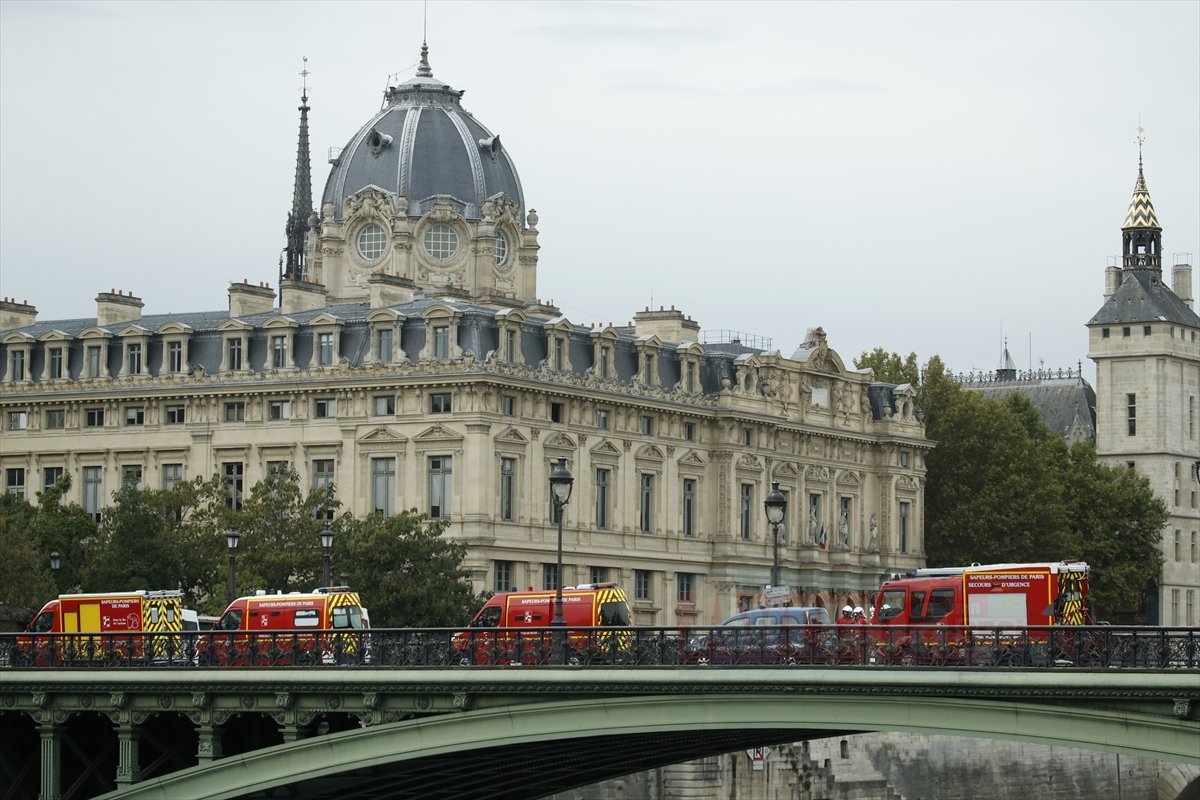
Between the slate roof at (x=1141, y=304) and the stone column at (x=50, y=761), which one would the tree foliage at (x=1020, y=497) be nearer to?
the slate roof at (x=1141, y=304)

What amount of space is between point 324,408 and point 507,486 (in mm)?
7364

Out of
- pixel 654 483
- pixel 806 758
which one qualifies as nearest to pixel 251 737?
pixel 806 758

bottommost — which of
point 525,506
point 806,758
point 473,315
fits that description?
point 806,758

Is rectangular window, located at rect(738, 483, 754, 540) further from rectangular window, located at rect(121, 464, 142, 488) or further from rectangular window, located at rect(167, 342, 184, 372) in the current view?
rectangular window, located at rect(121, 464, 142, 488)

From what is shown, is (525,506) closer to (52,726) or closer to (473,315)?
(473,315)

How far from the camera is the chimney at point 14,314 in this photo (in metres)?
123

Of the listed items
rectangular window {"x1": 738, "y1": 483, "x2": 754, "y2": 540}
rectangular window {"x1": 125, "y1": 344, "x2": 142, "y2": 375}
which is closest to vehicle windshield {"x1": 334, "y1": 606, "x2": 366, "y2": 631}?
rectangular window {"x1": 125, "y1": 344, "x2": 142, "y2": 375}

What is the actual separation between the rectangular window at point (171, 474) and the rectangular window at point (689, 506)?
781 inches

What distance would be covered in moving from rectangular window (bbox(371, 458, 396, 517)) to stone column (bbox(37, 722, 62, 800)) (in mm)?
46767

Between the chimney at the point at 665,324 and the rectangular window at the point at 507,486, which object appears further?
the chimney at the point at 665,324

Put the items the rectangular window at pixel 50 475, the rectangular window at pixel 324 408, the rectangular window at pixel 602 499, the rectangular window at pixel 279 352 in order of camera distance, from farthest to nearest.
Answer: the rectangular window at pixel 50 475
the rectangular window at pixel 602 499
the rectangular window at pixel 279 352
the rectangular window at pixel 324 408

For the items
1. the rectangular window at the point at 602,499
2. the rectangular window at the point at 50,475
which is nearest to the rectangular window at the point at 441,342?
the rectangular window at the point at 602,499

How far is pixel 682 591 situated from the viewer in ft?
388

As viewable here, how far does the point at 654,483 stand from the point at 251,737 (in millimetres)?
56004
